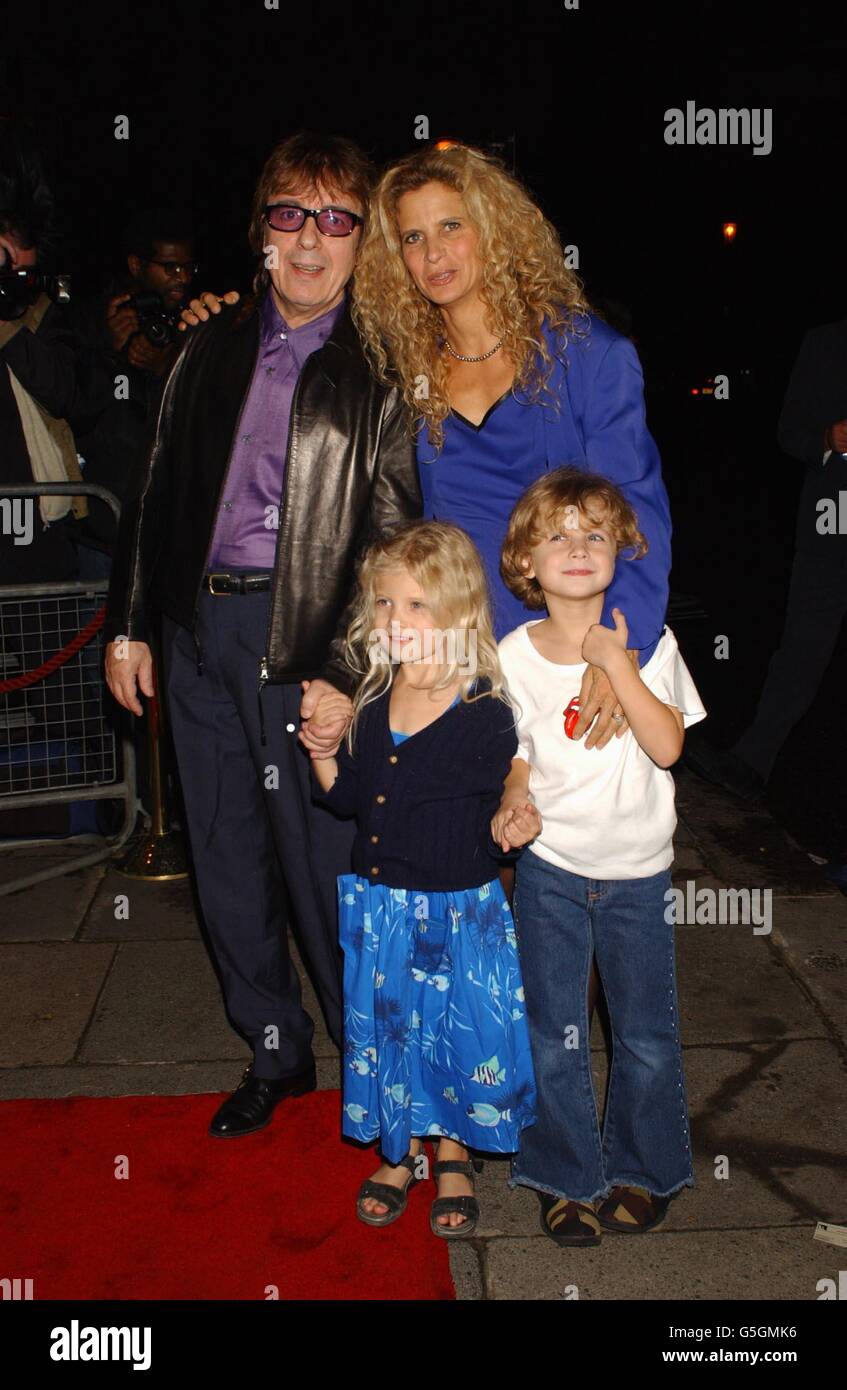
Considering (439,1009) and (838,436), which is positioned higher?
(838,436)

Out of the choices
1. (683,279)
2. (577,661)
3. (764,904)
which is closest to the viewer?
(577,661)

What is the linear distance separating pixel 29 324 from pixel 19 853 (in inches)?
89.4

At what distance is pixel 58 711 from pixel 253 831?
2436 millimetres

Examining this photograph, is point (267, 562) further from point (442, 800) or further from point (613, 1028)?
point (613, 1028)

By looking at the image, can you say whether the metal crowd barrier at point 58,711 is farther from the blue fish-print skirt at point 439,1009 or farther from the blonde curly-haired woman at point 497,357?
the blue fish-print skirt at point 439,1009

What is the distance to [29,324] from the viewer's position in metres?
5.22

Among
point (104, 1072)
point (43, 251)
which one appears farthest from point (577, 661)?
point (43, 251)

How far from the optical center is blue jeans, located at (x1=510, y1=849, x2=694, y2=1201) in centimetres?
281

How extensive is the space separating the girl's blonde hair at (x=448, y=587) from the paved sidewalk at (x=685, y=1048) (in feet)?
4.38

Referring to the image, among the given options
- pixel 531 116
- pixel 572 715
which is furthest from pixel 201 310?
pixel 531 116

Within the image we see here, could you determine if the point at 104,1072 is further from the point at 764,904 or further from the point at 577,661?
the point at 764,904

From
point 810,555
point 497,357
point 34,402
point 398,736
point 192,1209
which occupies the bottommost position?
point 192,1209

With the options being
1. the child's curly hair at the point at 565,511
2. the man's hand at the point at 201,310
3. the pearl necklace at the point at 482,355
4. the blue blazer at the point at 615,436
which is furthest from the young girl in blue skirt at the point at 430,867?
the man's hand at the point at 201,310

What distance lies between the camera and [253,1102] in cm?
346
